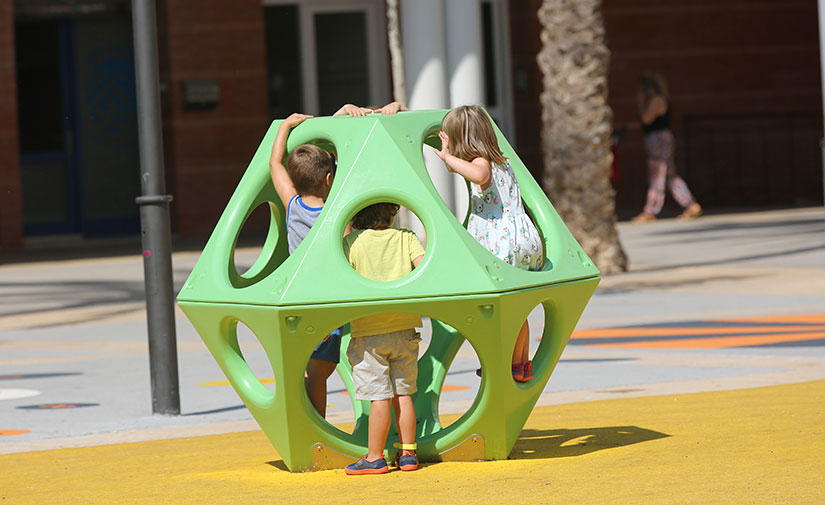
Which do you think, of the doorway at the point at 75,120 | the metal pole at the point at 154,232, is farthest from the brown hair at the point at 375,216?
the doorway at the point at 75,120

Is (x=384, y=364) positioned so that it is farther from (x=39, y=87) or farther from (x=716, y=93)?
(x=716, y=93)

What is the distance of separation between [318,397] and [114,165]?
17.8 m

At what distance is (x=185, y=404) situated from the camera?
869 centimetres

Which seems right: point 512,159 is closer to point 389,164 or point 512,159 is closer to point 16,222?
point 389,164

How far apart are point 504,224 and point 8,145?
16.9m

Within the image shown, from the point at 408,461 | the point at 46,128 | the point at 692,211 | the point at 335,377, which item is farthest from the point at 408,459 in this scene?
the point at 46,128

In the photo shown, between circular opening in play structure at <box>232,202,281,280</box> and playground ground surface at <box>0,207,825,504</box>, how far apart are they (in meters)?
0.84

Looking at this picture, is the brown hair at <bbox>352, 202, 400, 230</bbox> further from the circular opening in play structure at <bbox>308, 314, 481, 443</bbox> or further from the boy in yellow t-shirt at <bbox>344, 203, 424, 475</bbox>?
the circular opening in play structure at <bbox>308, 314, 481, 443</bbox>

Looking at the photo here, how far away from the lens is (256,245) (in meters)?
20.3

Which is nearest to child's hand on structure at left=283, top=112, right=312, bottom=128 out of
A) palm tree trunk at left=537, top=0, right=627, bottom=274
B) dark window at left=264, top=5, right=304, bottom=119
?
palm tree trunk at left=537, top=0, right=627, bottom=274

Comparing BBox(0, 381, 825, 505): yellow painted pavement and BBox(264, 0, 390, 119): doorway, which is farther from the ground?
BBox(264, 0, 390, 119): doorway

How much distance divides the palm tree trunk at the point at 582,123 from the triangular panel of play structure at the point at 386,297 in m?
8.53

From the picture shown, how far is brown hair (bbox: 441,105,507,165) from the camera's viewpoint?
626cm

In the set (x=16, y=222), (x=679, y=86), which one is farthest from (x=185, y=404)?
(x=679, y=86)
